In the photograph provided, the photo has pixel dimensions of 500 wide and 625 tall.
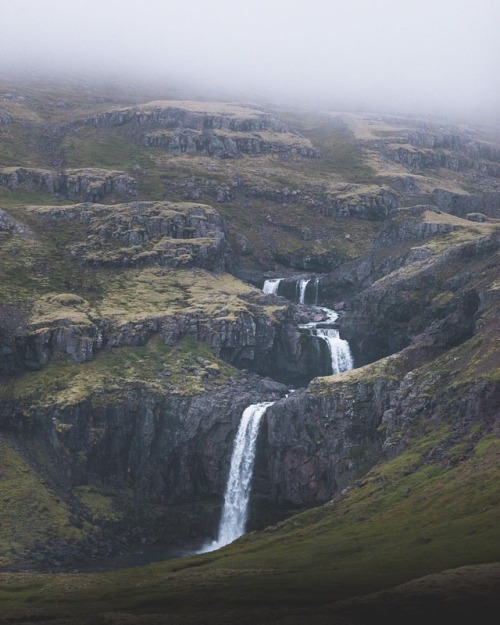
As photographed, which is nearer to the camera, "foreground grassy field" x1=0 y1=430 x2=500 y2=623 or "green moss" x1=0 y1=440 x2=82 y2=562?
"foreground grassy field" x1=0 y1=430 x2=500 y2=623

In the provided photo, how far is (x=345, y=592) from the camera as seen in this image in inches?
4328

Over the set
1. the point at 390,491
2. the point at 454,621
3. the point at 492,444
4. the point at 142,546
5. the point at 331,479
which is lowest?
the point at 142,546

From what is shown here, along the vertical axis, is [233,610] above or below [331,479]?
above

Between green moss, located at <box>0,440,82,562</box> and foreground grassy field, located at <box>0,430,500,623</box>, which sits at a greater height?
foreground grassy field, located at <box>0,430,500,623</box>

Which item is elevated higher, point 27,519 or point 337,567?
point 337,567

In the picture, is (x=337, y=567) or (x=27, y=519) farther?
(x=27, y=519)

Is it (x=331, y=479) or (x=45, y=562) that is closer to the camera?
(x=45, y=562)

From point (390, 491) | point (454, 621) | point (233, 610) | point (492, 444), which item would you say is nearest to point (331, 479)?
point (390, 491)

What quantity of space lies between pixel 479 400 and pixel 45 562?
101995mm

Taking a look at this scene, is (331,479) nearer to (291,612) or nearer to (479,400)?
(479,400)

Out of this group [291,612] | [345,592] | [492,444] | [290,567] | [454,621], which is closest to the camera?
[454,621]

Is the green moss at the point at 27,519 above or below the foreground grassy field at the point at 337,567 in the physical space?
below

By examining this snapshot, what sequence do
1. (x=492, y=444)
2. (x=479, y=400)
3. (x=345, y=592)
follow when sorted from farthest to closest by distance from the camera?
(x=479, y=400), (x=492, y=444), (x=345, y=592)

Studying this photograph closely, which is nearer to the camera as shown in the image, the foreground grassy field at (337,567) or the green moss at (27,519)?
the foreground grassy field at (337,567)
